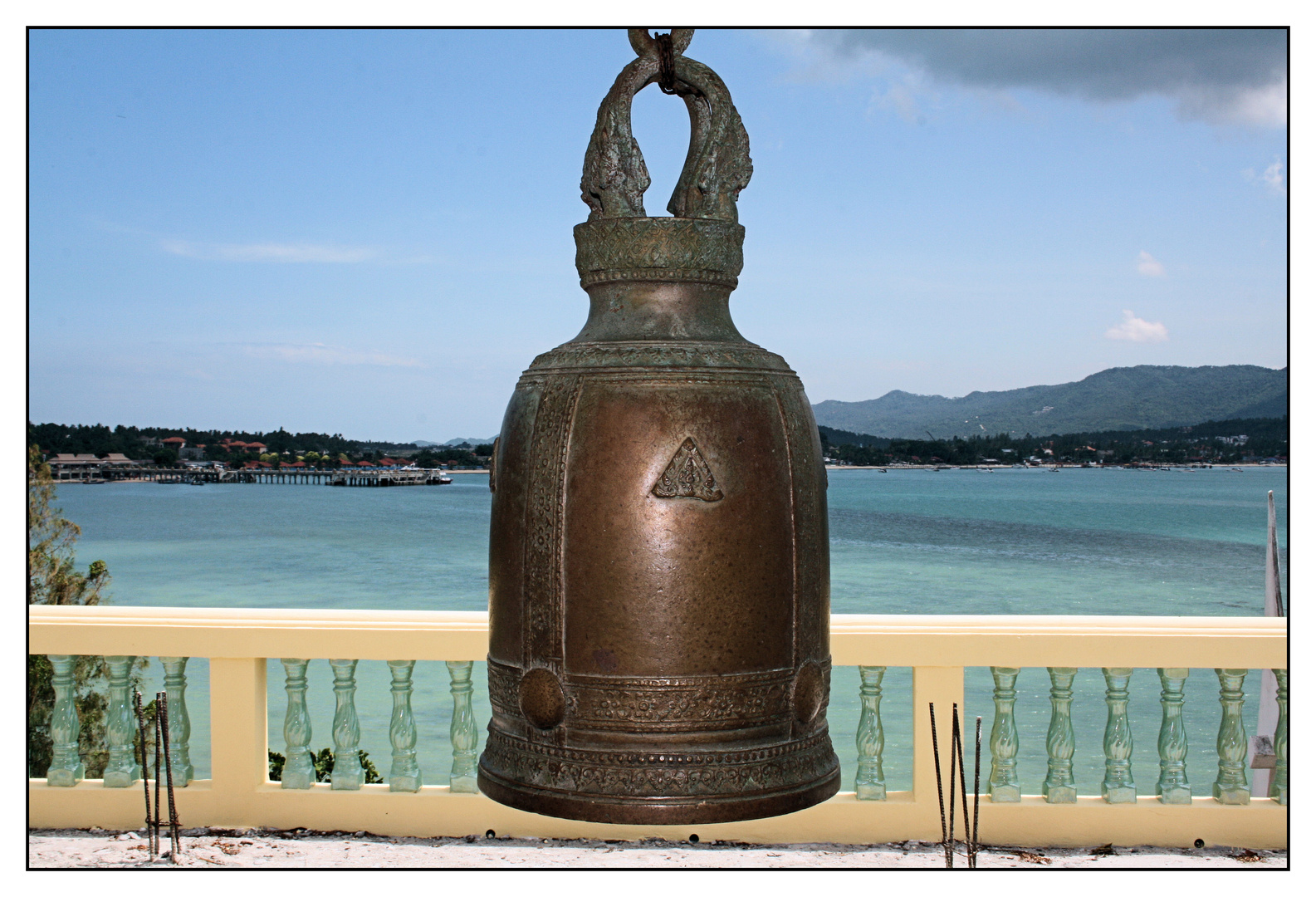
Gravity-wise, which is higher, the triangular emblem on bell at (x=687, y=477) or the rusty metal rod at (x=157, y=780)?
the triangular emblem on bell at (x=687, y=477)

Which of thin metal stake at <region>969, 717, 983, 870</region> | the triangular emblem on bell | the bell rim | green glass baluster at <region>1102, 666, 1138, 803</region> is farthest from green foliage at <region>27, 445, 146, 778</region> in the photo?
the triangular emblem on bell

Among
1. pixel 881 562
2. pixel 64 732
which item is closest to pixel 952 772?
pixel 64 732

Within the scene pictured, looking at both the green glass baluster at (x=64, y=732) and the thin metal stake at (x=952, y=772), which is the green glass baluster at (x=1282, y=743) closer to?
the thin metal stake at (x=952, y=772)

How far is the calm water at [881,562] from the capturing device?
16.7 meters

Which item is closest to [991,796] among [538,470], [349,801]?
[349,801]

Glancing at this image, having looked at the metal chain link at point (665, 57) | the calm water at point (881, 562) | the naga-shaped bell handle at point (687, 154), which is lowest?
the calm water at point (881, 562)

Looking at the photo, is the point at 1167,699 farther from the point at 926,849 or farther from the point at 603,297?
the point at 603,297

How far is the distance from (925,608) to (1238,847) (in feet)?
78.9

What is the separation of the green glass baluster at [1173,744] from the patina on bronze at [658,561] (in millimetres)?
2603

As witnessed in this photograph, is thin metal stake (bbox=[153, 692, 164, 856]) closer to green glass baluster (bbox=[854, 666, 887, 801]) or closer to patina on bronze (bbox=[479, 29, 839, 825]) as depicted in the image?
patina on bronze (bbox=[479, 29, 839, 825])

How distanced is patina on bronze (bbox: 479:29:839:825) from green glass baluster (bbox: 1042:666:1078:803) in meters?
2.34

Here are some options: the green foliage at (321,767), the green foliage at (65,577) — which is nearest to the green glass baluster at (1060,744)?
the green foliage at (321,767)

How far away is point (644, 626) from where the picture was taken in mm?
2527

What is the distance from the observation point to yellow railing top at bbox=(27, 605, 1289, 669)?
465cm
